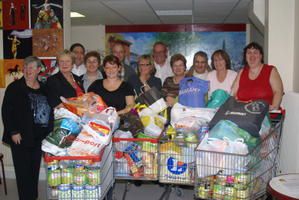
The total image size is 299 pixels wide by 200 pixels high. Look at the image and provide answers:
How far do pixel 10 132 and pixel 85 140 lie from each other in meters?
1.47

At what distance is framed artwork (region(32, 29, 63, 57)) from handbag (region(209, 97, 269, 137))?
274cm

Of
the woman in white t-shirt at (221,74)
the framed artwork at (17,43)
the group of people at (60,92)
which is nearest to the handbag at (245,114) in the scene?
the group of people at (60,92)

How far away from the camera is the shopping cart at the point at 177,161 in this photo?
2.30 m

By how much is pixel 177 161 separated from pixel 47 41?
2.77 metres

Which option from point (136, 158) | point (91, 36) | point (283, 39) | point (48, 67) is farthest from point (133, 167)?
point (91, 36)

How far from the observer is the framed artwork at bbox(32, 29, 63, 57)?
14.4 ft

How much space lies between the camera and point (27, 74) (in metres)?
3.32

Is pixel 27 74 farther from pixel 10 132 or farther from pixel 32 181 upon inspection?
pixel 32 181

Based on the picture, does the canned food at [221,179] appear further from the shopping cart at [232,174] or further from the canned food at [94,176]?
the canned food at [94,176]

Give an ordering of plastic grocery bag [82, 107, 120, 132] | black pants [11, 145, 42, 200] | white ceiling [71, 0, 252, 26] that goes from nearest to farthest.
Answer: plastic grocery bag [82, 107, 120, 132]
black pants [11, 145, 42, 200]
white ceiling [71, 0, 252, 26]

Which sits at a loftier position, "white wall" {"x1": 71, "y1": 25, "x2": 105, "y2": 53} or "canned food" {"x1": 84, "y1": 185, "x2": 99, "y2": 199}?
"white wall" {"x1": 71, "y1": 25, "x2": 105, "y2": 53}

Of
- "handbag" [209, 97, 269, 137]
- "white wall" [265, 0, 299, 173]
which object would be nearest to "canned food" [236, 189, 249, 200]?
"handbag" [209, 97, 269, 137]

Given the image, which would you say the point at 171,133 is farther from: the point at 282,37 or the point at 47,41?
the point at 47,41

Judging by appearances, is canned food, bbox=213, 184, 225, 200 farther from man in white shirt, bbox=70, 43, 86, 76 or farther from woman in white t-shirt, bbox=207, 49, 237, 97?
man in white shirt, bbox=70, 43, 86, 76
